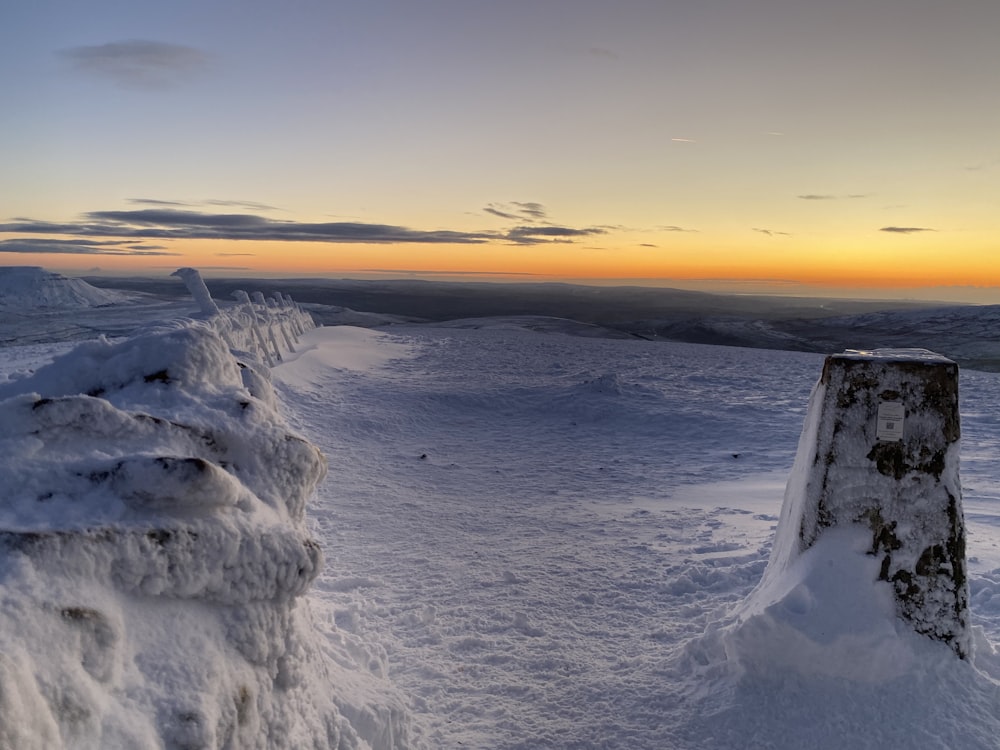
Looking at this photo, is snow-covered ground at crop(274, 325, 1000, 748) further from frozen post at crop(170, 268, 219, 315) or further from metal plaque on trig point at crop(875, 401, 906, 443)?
frozen post at crop(170, 268, 219, 315)

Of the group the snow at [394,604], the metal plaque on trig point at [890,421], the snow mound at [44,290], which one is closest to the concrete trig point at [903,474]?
the metal plaque on trig point at [890,421]

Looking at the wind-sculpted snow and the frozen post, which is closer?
the wind-sculpted snow

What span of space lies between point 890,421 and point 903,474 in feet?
1.00

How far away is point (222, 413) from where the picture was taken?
2.93m

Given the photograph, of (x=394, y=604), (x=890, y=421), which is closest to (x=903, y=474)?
(x=890, y=421)

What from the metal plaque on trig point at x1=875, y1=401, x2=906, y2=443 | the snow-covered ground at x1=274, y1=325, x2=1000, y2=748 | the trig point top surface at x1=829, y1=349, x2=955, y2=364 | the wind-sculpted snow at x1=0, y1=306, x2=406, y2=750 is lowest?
the snow-covered ground at x1=274, y1=325, x2=1000, y2=748

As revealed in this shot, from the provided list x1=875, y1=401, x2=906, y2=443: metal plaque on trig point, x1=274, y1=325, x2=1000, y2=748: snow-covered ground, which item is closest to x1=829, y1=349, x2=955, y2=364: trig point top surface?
x1=875, y1=401, x2=906, y2=443: metal plaque on trig point

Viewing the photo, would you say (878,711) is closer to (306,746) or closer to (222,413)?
(306,746)

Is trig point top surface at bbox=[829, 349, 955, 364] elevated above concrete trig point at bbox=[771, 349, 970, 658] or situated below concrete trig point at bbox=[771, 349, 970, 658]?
above

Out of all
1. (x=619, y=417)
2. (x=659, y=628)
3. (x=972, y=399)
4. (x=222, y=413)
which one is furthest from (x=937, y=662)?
(x=972, y=399)

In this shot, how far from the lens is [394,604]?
187 inches

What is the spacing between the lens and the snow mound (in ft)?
180

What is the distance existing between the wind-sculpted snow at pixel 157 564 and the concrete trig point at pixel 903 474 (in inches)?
108

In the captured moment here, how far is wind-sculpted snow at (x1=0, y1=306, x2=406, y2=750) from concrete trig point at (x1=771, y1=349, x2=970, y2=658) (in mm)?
2737
